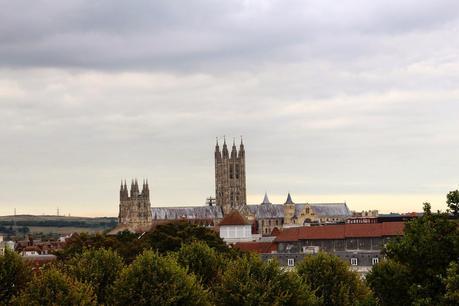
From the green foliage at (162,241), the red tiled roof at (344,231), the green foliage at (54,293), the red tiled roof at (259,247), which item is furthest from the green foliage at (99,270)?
the red tiled roof at (259,247)

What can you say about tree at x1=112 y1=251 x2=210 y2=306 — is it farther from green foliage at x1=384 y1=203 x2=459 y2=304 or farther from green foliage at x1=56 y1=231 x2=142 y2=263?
green foliage at x1=56 y1=231 x2=142 y2=263

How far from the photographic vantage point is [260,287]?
62938 mm

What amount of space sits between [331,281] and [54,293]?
23079 mm

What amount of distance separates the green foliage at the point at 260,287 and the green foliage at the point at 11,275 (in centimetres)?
1268

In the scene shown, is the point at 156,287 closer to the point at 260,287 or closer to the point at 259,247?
the point at 260,287

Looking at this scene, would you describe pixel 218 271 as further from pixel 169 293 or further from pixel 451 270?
pixel 451 270

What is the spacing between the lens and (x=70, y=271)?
2694 inches

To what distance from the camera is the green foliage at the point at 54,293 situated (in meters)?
56.0

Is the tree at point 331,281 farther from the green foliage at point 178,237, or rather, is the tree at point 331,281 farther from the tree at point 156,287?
the green foliage at point 178,237

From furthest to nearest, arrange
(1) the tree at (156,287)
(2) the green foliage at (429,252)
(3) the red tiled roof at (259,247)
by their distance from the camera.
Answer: (3) the red tiled roof at (259,247)
(1) the tree at (156,287)
(2) the green foliage at (429,252)

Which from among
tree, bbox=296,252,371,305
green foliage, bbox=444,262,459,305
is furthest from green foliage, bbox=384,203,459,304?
tree, bbox=296,252,371,305

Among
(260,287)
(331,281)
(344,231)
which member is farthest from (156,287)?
(344,231)

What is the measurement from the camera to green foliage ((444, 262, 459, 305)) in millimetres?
44875

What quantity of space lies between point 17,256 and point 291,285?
1821 cm
